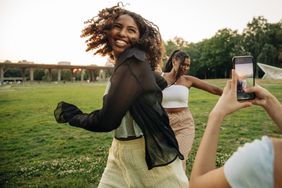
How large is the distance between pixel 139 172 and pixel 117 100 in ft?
2.10

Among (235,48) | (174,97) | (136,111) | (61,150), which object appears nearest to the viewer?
(136,111)

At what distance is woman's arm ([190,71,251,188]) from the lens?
3.93 ft

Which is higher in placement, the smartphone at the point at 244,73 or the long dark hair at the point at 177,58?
the long dark hair at the point at 177,58

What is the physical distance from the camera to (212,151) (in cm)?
129

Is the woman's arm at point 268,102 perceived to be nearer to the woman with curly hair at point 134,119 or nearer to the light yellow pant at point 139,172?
the woman with curly hair at point 134,119

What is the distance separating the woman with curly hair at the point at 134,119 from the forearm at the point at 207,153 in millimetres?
1010

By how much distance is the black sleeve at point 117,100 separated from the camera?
7.40 ft

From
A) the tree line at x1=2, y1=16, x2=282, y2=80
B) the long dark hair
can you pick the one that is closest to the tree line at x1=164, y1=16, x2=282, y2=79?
the tree line at x1=2, y1=16, x2=282, y2=80

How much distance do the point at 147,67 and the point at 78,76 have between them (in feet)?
414

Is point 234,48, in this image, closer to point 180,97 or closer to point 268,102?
point 180,97

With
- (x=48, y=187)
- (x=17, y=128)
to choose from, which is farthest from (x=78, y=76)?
(x=48, y=187)

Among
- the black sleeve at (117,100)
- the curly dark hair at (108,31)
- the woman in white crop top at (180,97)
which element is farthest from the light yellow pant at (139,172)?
the woman in white crop top at (180,97)

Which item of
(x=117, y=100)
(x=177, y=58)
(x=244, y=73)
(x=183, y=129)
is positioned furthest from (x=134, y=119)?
(x=177, y=58)

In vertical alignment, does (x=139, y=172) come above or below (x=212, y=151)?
below
